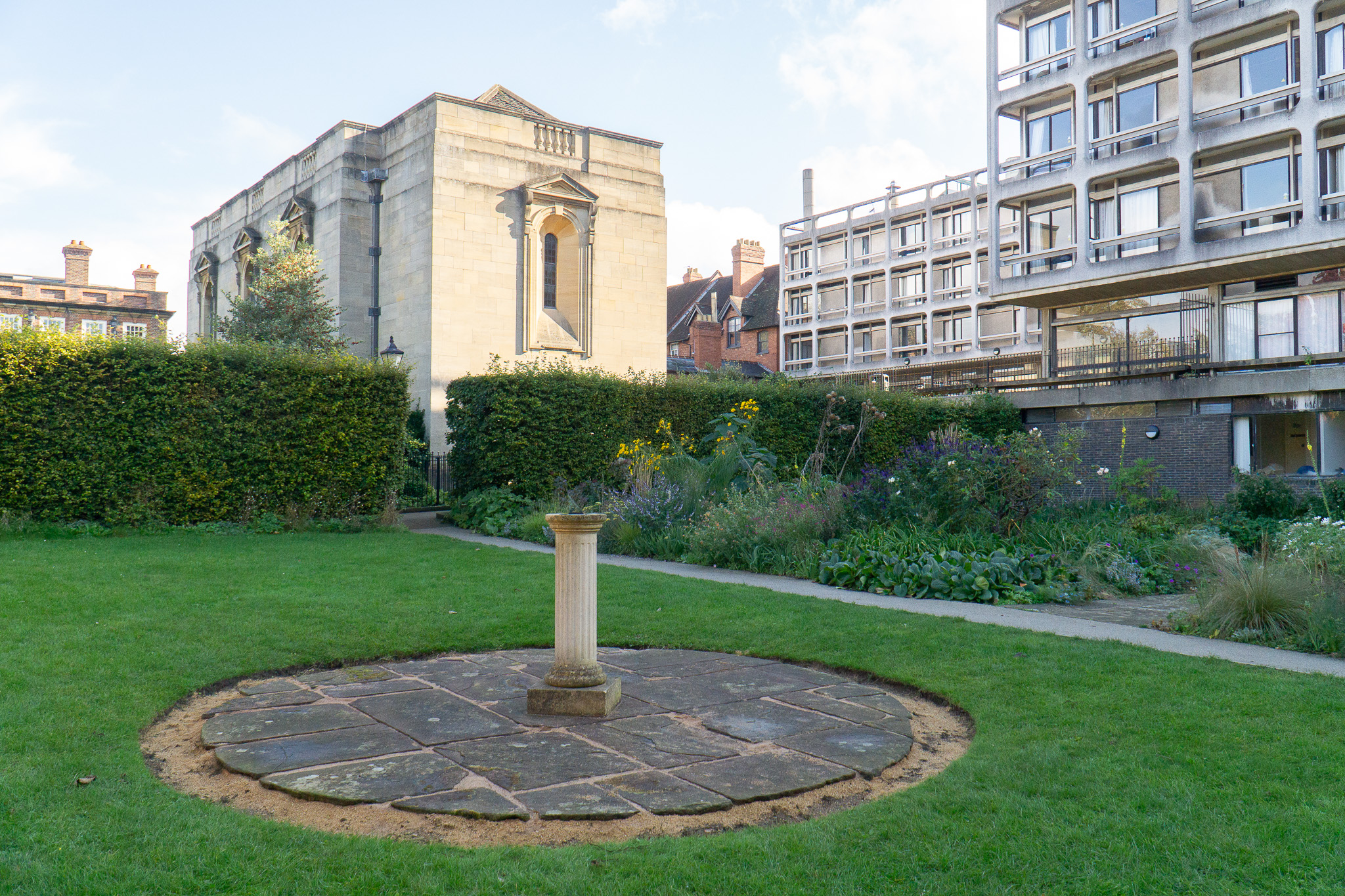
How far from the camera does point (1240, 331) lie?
986 inches

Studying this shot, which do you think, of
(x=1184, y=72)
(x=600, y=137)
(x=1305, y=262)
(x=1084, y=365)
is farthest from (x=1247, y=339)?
→ (x=600, y=137)

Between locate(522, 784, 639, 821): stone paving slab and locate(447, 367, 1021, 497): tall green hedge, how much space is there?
1286 centimetres

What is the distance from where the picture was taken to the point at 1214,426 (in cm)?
2380

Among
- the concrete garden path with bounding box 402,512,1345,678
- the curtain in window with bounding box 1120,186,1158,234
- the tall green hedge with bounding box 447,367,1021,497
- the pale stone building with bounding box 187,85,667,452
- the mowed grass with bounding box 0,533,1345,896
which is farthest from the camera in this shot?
the curtain in window with bounding box 1120,186,1158,234

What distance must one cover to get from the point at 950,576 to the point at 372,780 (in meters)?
6.96

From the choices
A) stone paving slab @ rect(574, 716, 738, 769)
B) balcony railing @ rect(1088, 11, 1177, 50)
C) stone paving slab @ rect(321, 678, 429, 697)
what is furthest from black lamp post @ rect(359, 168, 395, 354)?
stone paving slab @ rect(574, 716, 738, 769)

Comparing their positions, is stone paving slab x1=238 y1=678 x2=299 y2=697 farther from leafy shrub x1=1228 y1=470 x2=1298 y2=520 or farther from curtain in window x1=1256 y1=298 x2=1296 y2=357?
curtain in window x1=1256 y1=298 x2=1296 y2=357

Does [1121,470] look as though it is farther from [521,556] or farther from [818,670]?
[818,670]

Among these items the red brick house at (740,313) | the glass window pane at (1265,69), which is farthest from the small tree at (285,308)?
the red brick house at (740,313)

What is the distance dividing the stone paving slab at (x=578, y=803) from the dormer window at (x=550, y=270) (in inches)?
970

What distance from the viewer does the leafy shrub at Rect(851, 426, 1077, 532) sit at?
11.6m

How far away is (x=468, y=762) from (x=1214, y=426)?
24.7 meters

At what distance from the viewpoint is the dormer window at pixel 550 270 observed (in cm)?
2781

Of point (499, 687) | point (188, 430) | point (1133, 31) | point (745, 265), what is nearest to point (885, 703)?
point (499, 687)
